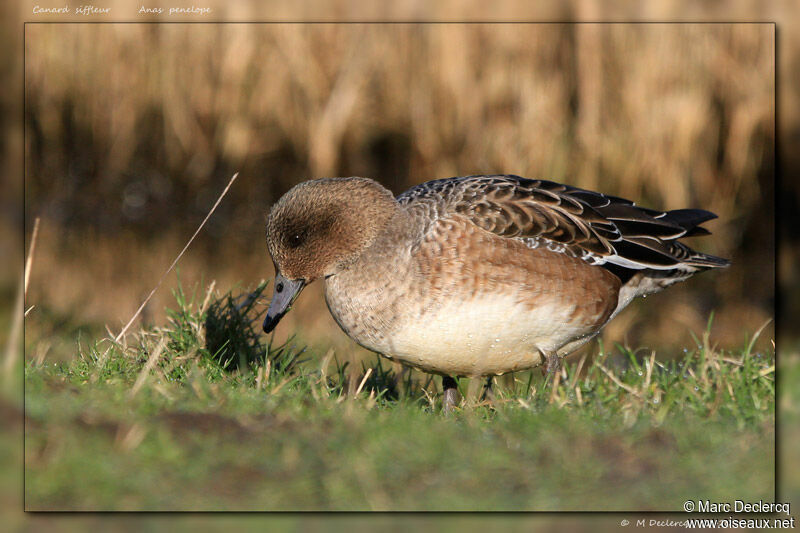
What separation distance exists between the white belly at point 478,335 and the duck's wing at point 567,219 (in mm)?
336

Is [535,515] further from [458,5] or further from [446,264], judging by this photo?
[458,5]

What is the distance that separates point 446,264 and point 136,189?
6.62m

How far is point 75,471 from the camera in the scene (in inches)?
102

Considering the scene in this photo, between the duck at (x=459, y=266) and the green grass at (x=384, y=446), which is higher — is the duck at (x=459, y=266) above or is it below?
above

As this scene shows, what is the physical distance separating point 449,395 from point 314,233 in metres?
0.94

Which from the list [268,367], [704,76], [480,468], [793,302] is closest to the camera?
[480,468]

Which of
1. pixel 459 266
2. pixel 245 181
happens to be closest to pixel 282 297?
pixel 459 266

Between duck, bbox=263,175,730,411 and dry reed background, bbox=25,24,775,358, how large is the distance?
111 inches

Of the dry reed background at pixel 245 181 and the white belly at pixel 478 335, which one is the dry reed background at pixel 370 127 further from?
the white belly at pixel 478 335

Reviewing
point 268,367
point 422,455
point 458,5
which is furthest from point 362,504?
A: point 458,5

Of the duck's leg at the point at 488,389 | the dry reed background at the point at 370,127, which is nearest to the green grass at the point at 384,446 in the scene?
the duck's leg at the point at 488,389

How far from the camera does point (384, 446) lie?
2832 mm

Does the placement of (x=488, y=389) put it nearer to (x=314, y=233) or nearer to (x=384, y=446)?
(x=314, y=233)

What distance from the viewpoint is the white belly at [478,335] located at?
384cm
